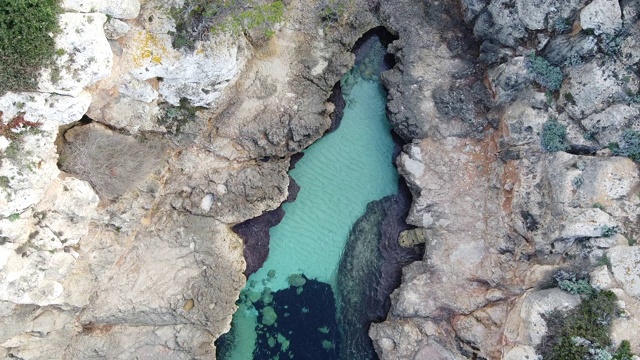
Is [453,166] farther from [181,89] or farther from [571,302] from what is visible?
[181,89]

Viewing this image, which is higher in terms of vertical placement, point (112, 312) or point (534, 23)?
point (534, 23)

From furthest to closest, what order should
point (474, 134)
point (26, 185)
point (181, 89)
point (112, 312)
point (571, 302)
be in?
point (474, 134), point (112, 312), point (181, 89), point (571, 302), point (26, 185)

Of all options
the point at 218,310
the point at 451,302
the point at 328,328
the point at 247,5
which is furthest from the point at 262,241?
the point at 247,5

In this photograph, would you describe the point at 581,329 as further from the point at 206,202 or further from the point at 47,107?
the point at 47,107

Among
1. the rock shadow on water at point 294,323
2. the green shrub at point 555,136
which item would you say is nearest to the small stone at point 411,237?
the rock shadow on water at point 294,323

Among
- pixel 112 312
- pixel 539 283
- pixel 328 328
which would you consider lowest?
pixel 112 312

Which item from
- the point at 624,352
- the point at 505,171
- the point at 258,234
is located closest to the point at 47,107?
the point at 258,234

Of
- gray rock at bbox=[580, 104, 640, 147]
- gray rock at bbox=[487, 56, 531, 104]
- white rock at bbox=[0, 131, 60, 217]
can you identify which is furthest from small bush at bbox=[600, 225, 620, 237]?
white rock at bbox=[0, 131, 60, 217]
